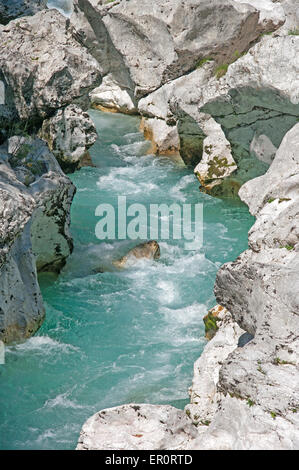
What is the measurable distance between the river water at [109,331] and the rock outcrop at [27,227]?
0.66 metres

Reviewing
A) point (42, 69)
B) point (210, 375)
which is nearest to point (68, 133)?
point (42, 69)

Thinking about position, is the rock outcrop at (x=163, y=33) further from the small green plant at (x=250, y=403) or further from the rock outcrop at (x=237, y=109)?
the small green plant at (x=250, y=403)

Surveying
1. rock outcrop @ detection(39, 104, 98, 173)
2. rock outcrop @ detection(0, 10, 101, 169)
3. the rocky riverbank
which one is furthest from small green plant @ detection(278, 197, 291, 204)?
rock outcrop @ detection(39, 104, 98, 173)

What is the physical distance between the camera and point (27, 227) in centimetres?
1134

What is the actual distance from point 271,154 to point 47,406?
947cm

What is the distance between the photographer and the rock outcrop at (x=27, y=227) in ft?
31.1

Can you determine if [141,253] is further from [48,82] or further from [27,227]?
[48,82]

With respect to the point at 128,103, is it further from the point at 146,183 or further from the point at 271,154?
the point at 271,154

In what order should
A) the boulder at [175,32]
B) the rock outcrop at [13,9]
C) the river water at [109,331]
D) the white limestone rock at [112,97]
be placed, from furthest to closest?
the white limestone rock at [112,97] → the boulder at [175,32] → the rock outcrop at [13,9] → the river water at [109,331]

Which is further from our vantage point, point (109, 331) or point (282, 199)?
point (109, 331)

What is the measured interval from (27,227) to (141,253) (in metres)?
3.98

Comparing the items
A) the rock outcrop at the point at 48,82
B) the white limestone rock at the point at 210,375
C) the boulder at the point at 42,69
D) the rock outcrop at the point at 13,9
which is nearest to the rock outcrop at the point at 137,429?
the white limestone rock at the point at 210,375
